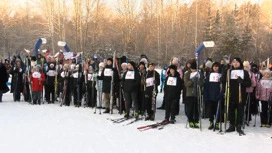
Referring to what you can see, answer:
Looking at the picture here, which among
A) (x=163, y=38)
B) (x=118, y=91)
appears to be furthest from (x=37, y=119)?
(x=163, y=38)

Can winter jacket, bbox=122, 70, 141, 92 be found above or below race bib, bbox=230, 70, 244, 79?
below

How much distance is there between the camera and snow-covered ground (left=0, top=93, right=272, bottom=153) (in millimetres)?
5973

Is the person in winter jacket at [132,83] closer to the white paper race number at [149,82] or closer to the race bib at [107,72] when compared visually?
the white paper race number at [149,82]

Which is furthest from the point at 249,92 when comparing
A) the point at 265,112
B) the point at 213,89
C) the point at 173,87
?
the point at 173,87

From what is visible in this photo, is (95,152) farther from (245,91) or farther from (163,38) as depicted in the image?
(163,38)

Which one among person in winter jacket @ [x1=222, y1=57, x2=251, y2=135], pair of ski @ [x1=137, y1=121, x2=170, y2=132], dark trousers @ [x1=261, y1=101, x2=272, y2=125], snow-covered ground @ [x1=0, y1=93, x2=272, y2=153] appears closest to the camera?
snow-covered ground @ [x1=0, y1=93, x2=272, y2=153]

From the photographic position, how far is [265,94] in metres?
8.23

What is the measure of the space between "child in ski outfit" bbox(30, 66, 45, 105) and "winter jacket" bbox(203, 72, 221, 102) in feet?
21.0

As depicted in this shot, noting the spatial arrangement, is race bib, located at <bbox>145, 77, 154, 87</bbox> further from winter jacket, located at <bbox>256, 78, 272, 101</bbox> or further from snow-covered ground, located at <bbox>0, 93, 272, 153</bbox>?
winter jacket, located at <bbox>256, 78, 272, 101</bbox>

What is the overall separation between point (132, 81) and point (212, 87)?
2.31m

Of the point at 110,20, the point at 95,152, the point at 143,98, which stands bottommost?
the point at 95,152

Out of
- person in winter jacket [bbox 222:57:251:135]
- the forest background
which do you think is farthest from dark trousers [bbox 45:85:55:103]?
the forest background

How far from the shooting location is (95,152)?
570cm

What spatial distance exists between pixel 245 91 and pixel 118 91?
4315 mm
